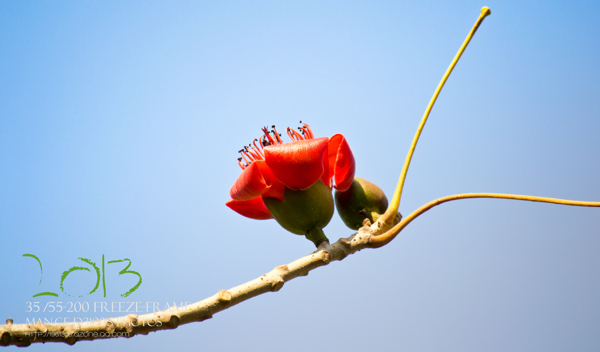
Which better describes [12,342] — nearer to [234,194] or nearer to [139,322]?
[139,322]

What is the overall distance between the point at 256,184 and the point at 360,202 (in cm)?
35

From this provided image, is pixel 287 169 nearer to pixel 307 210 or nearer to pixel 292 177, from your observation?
pixel 292 177

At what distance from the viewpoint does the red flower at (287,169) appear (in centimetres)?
95

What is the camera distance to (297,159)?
941 millimetres

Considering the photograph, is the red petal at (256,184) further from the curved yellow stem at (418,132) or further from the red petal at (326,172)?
the curved yellow stem at (418,132)

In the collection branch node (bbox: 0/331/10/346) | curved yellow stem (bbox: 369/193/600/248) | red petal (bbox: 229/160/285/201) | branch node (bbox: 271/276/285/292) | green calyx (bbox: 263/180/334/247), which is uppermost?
red petal (bbox: 229/160/285/201)

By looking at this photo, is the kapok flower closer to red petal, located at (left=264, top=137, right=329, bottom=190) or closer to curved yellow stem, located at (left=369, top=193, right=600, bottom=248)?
red petal, located at (left=264, top=137, right=329, bottom=190)

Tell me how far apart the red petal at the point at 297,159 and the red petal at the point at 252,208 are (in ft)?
0.64

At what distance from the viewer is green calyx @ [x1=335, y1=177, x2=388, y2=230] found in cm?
117

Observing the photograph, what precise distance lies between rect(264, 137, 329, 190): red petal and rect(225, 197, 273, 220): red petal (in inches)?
7.7

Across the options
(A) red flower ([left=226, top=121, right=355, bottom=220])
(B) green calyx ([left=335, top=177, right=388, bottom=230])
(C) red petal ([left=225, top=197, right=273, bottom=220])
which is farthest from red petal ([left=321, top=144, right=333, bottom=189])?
Result: (C) red petal ([left=225, top=197, right=273, bottom=220])

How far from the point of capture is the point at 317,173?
98 centimetres

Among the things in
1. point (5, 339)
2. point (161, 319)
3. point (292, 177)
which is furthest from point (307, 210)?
point (5, 339)

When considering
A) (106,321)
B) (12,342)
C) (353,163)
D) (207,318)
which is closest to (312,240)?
(353,163)
